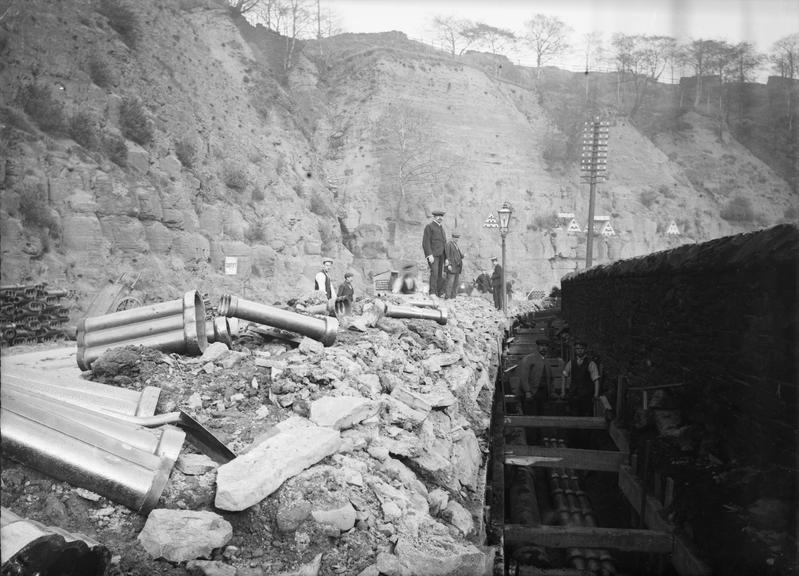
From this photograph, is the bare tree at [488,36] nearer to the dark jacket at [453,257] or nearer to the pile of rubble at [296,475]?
the dark jacket at [453,257]

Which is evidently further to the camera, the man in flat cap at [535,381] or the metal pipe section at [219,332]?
the man in flat cap at [535,381]

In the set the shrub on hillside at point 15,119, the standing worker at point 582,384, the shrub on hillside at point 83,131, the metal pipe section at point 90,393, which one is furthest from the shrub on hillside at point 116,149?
the metal pipe section at point 90,393

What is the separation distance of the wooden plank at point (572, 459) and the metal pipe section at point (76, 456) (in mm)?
4411

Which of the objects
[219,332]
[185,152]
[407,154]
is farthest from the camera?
[407,154]

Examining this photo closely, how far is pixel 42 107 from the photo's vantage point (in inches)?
648

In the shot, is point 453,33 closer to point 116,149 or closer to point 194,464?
point 116,149

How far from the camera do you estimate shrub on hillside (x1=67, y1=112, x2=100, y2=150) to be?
17.1 m

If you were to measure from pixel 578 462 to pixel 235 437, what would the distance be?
426 centimetres

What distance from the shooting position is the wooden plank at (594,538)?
4.37m

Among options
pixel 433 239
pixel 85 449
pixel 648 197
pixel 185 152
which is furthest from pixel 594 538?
pixel 648 197

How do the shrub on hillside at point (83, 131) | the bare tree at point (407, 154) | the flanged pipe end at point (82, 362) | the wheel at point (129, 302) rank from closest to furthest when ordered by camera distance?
1. the flanged pipe end at point (82, 362)
2. the wheel at point (129, 302)
3. the shrub on hillside at point (83, 131)
4. the bare tree at point (407, 154)

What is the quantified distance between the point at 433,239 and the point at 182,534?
1072 centimetres

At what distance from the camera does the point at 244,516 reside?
2459mm

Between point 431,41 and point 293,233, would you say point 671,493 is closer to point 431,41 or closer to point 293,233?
point 293,233
